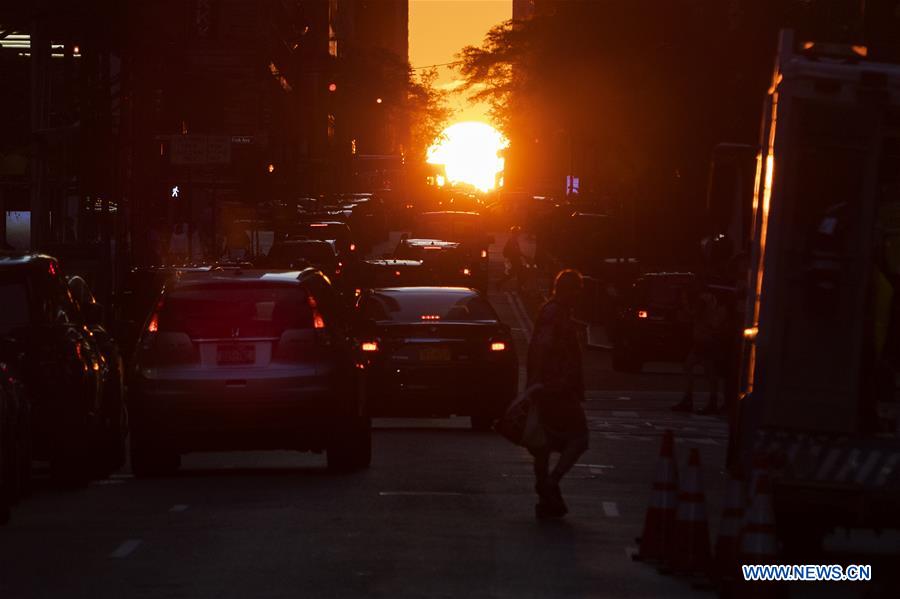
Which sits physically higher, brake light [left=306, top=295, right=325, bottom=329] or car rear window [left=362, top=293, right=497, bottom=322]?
brake light [left=306, top=295, right=325, bottom=329]

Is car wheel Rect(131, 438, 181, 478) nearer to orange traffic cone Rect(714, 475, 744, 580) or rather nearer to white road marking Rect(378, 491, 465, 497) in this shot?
white road marking Rect(378, 491, 465, 497)

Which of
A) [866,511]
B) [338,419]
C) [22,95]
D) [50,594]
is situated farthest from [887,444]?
[22,95]

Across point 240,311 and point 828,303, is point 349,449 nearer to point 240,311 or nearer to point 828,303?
point 240,311

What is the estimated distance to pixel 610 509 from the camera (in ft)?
50.1

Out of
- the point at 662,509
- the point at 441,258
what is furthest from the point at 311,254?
the point at 662,509

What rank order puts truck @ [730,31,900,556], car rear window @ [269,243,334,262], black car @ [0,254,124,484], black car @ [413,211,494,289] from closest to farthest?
truck @ [730,31,900,556]
black car @ [0,254,124,484]
car rear window @ [269,243,334,262]
black car @ [413,211,494,289]

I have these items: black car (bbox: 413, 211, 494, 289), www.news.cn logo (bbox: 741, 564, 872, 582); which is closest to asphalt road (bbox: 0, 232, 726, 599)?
www.news.cn logo (bbox: 741, 564, 872, 582)

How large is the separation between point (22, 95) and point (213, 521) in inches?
1306

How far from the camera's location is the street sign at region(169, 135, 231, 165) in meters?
44.7

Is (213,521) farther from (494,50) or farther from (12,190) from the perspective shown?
(494,50)

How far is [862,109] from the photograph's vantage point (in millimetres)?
11750

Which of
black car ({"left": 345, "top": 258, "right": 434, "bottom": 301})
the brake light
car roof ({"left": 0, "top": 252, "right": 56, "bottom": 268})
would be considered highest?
car roof ({"left": 0, "top": 252, "right": 56, "bottom": 268})

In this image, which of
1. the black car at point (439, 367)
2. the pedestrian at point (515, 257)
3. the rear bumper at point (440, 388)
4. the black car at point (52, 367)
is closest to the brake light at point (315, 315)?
the black car at point (52, 367)

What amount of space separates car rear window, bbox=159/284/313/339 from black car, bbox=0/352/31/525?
202 cm
